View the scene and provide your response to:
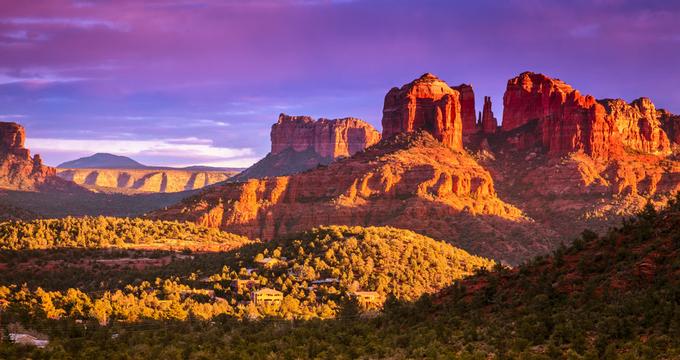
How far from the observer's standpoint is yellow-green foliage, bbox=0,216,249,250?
119 meters

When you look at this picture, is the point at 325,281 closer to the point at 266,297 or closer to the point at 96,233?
the point at 266,297

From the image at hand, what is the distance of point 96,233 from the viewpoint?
433 feet

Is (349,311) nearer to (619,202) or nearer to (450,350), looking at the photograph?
(450,350)

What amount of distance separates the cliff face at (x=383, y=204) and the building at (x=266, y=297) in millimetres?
70108

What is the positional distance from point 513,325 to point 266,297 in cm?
3703

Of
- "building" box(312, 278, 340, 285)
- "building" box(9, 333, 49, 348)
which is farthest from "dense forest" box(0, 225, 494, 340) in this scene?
"building" box(9, 333, 49, 348)

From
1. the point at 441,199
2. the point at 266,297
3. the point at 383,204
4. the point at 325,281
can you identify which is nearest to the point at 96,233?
the point at 325,281

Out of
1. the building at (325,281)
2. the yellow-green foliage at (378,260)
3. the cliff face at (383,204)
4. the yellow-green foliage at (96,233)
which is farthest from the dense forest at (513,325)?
the cliff face at (383,204)

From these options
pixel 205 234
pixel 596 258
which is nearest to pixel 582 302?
pixel 596 258

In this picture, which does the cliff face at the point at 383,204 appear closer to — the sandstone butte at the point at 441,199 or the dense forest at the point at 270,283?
the sandstone butte at the point at 441,199

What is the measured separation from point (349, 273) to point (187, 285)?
47.1ft

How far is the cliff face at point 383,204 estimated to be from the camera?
158m

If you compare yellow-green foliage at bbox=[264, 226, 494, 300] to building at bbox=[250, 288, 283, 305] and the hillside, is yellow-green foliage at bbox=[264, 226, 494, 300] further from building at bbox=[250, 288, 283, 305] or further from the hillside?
building at bbox=[250, 288, 283, 305]

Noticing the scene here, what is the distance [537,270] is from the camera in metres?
55.9
